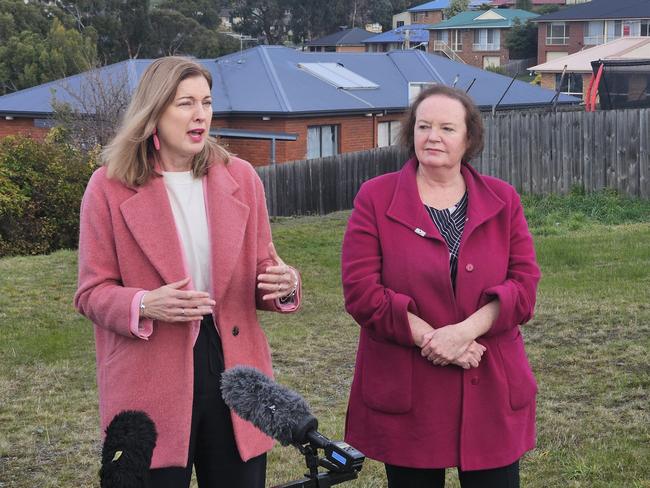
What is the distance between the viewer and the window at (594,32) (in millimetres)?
75438

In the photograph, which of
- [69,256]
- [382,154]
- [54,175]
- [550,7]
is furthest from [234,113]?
[550,7]

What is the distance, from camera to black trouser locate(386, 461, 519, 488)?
3.65 meters

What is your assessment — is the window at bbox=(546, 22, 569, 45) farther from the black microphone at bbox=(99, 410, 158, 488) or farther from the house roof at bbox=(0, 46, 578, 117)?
the black microphone at bbox=(99, 410, 158, 488)

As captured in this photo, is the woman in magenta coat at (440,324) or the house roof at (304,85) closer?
the woman in magenta coat at (440,324)

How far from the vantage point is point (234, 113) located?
1371 inches

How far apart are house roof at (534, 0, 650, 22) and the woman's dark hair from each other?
73.4 meters

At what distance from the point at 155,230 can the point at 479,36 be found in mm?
90094

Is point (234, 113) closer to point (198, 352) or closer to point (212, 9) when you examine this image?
point (198, 352)

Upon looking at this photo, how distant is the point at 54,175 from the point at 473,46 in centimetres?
7806

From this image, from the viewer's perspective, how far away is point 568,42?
77375 millimetres

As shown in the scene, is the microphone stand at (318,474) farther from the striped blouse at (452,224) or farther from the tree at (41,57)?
the tree at (41,57)

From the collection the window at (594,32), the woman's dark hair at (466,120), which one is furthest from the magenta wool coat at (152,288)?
the window at (594,32)

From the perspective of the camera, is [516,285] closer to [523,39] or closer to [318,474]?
[318,474]

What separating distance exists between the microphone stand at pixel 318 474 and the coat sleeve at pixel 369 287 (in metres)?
1.12
